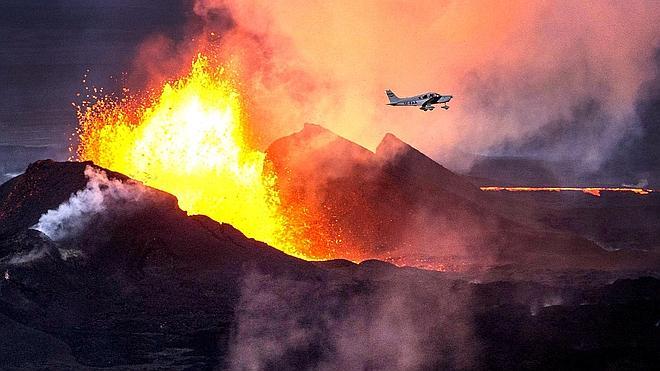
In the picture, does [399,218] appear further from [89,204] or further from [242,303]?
[89,204]

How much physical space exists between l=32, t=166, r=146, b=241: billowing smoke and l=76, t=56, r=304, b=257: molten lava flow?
19.7ft

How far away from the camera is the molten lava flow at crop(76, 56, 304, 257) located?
200 ft

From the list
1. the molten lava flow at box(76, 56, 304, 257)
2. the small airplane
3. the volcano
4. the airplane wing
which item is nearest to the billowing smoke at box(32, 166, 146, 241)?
the molten lava flow at box(76, 56, 304, 257)

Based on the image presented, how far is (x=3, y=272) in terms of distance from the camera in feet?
162

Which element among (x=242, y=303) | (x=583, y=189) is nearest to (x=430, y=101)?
(x=583, y=189)

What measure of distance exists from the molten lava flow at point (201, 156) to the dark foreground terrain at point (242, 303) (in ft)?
21.8

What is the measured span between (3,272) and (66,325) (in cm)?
452

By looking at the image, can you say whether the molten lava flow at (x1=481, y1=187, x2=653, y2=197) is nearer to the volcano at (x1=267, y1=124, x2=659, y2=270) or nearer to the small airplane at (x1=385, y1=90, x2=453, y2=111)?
the small airplane at (x1=385, y1=90, x2=453, y2=111)

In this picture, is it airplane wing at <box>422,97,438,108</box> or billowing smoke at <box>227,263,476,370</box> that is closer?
billowing smoke at <box>227,263,476,370</box>

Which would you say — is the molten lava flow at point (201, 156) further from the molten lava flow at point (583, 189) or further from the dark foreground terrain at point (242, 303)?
the molten lava flow at point (583, 189)

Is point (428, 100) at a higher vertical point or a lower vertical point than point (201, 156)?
higher

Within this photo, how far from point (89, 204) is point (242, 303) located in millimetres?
9507

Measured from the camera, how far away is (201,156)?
2537 inches

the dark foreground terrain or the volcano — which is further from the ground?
the volcano
